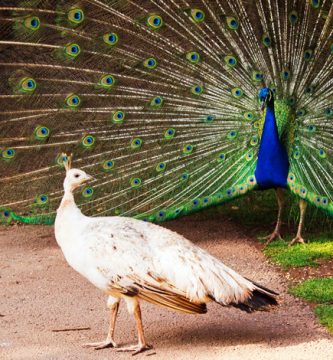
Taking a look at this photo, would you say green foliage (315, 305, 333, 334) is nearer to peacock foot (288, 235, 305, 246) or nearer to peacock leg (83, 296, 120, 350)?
peacock leg (83, 296, 120, 350)

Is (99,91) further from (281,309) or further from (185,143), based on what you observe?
(281,309)

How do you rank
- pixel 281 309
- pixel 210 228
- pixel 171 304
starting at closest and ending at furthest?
pixel 171 304 < pixel 281 309 < pixel 210 228

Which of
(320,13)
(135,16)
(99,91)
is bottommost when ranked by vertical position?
(99,91)

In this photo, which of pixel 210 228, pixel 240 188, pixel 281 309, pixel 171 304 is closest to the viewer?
pixel 171 304

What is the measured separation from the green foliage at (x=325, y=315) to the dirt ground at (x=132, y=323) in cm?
4

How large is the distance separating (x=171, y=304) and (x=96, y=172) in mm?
2402

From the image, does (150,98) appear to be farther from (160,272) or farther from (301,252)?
(160,272)

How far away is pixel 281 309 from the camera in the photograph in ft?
18.0

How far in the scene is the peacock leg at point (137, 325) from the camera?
4.62 meters

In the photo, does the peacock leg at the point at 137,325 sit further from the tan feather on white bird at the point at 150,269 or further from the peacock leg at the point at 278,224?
the peacock leg at the point at 278,224

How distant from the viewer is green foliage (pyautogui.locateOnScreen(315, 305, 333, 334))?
5.12 meters

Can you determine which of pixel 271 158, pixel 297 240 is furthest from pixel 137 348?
pixel 297 240

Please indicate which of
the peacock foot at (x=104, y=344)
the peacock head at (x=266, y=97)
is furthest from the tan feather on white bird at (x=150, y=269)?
the peacock head at (x=266, y=97)

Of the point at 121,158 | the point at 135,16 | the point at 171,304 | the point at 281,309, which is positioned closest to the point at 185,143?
the point at 121,158
